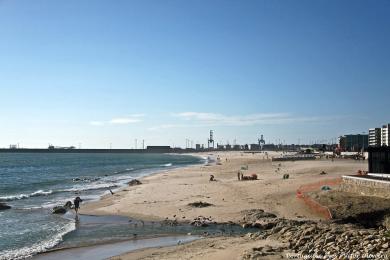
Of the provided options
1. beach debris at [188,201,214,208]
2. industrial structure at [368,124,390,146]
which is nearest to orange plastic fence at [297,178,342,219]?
beach debris at [188,201,214,208]

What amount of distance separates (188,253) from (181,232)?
5.90 meters

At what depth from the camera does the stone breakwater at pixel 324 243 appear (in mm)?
14070

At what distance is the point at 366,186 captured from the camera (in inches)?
1083

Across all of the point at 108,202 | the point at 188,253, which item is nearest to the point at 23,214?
the point at 108,202

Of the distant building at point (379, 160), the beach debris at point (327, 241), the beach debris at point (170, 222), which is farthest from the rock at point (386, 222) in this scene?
the beach debris at point (170, 222)

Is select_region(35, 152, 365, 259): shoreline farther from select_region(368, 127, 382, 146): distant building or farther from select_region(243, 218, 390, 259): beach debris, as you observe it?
select_region(368, 127, 382, 146): distant building

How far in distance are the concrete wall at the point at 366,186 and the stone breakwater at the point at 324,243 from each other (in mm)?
5720

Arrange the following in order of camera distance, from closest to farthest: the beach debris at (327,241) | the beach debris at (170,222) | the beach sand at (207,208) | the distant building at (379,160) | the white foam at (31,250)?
1. the beach debris at (327,241)
2. the beach sand at (207,208)
3. the white foam at (31,250)
4. the beach debris at (170,222)
5. the distant building at (379,160)

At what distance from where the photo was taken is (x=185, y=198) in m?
38.4

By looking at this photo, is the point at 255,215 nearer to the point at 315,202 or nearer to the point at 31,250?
the point at 315,202

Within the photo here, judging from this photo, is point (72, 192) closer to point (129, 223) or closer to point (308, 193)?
point (129, 223)

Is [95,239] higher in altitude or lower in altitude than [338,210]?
lower

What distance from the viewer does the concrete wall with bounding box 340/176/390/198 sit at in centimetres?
2581

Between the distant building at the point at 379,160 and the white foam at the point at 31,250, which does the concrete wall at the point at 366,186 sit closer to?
the distant building at the point at 379,160
